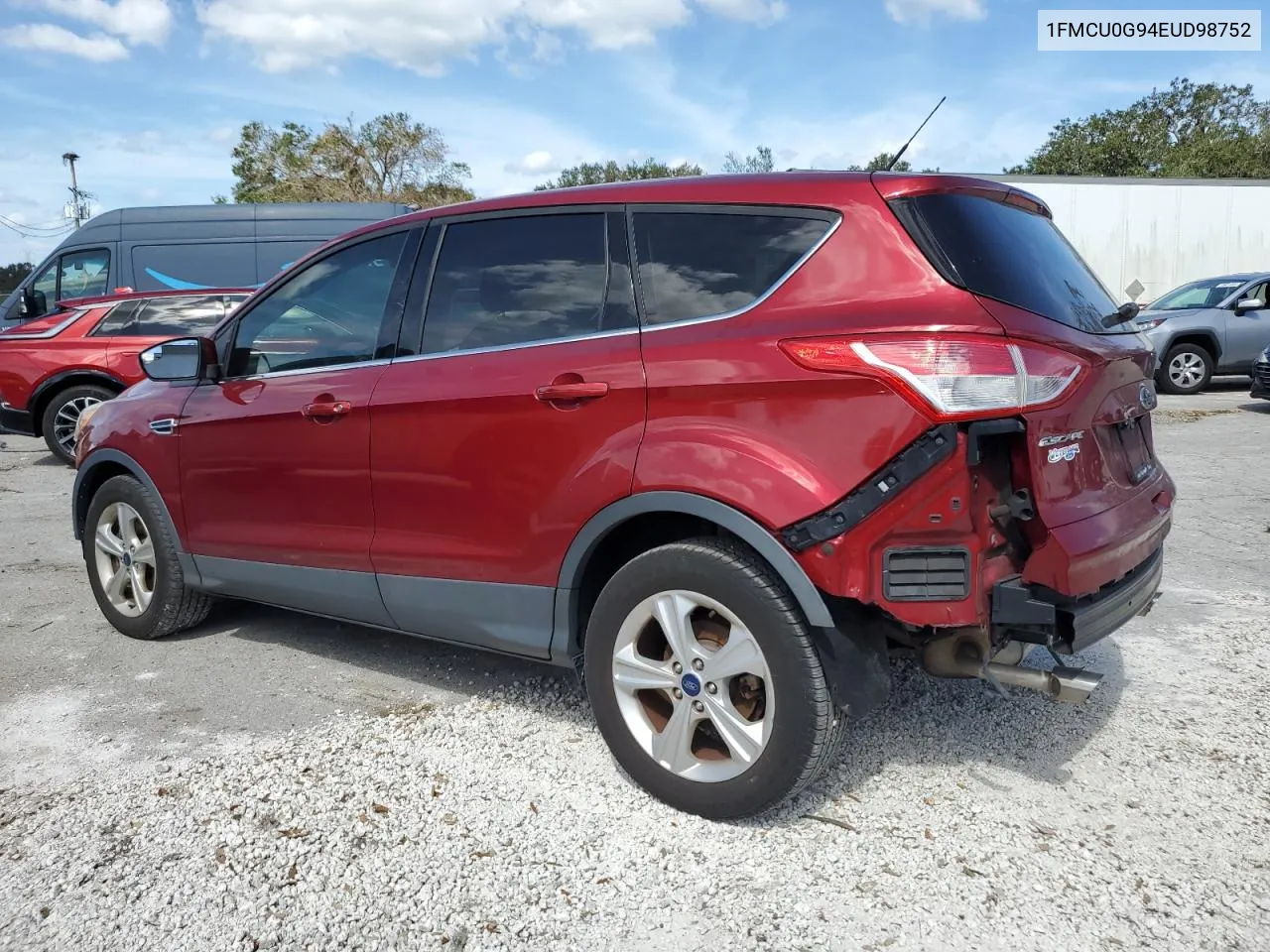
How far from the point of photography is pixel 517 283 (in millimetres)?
3379

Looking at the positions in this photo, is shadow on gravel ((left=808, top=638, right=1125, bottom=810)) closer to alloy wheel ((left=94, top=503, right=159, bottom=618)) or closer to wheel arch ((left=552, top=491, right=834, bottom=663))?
wheel arch ((left=552, top=491, right=834, bottom=663))

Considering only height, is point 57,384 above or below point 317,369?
below

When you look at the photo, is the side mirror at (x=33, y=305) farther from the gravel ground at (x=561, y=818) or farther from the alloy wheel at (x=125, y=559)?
the gravel ground at (x=561, y=818)

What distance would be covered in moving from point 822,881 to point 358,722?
1833 millimetres

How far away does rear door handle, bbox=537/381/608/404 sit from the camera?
2.98 m

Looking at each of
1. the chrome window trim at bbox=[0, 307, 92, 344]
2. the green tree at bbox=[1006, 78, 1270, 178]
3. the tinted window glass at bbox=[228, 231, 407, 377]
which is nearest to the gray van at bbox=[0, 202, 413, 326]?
the chrome window trim at bbox=[0, 307, 92, 344]

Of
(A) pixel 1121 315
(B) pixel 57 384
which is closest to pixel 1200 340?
(A) pixel 1121 315

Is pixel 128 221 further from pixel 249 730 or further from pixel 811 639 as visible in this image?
pixel 811 639

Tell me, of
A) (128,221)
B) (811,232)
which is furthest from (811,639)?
(128,221)

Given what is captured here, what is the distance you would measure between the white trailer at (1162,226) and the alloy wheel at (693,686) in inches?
738

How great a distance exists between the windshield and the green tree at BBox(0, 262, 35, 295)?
1422 inches

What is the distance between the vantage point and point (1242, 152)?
4191 centimetres

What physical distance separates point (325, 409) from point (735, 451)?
68.1 inches

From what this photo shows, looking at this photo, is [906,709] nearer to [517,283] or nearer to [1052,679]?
[1052,679]
